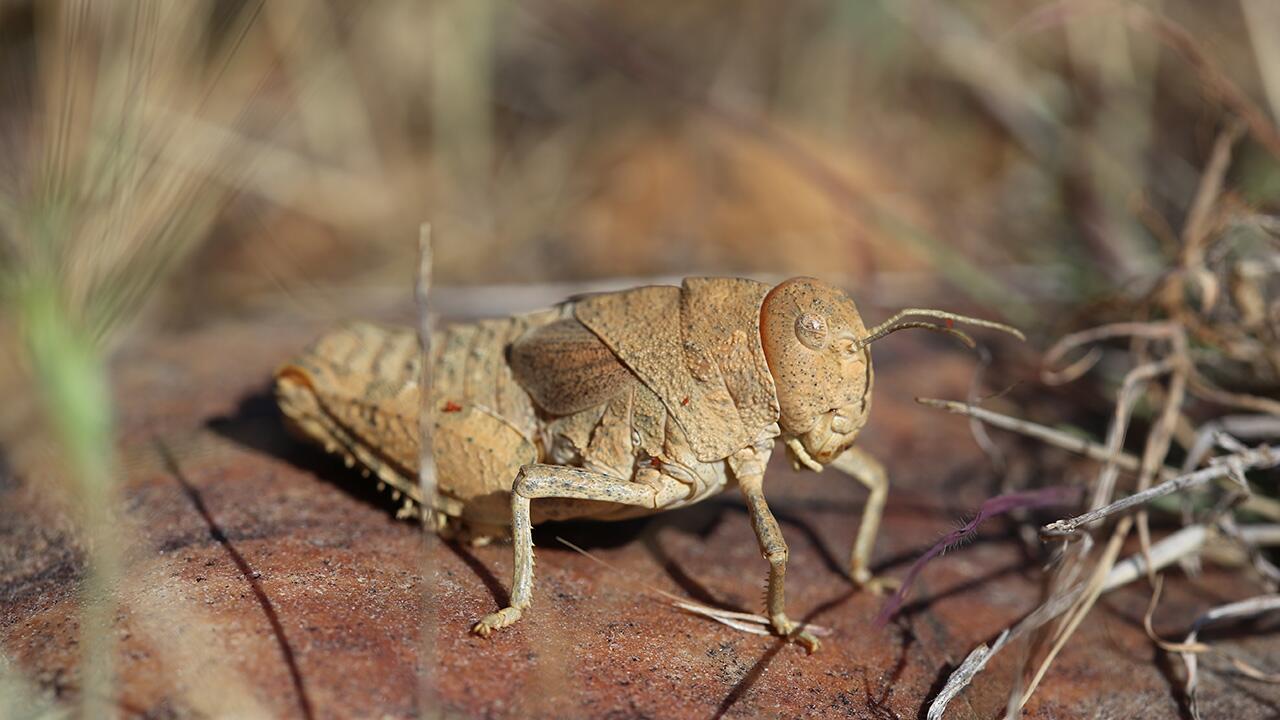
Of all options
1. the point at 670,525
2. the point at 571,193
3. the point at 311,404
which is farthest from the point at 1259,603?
the point at 571,193

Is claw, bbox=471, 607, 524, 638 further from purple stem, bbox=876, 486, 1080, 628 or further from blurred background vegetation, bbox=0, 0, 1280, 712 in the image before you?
blurred background vegetation, bbox=0, 0, 1280, 712

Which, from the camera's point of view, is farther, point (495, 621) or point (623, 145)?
point (623, 145)

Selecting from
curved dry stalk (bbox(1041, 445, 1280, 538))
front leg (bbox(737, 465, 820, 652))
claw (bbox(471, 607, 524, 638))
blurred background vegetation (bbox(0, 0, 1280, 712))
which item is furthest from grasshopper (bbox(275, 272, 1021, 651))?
blurred background vegetation (bbox(0, 0, 1280, 712))

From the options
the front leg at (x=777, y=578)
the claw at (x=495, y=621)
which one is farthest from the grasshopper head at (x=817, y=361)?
the claw at (x=495, y=621)

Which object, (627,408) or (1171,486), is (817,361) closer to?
(627,408)

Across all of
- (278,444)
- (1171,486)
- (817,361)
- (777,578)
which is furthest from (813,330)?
(278,444)

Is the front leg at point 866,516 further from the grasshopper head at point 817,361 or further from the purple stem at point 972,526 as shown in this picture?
the grasshopper head at point 817,361
